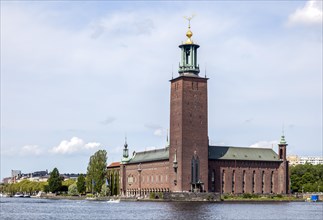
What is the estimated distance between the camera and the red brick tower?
9419 centimetres

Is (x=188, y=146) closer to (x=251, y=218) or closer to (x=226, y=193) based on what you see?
(x=226, y=193)

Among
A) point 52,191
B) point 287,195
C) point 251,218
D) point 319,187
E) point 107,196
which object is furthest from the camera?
point 52,191

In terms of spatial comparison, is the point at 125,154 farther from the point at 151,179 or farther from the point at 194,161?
the point at 194,161

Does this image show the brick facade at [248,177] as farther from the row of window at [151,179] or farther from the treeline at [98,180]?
the treeline at [98,180]

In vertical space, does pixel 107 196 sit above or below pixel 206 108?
below

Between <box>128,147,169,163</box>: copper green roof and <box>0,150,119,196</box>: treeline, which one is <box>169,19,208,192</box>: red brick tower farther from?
<box>0,150,119,196</box>: treeline

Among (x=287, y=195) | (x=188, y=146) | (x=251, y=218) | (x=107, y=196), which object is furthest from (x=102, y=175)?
(x=251, y=218)

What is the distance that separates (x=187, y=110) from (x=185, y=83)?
3610 millimetres

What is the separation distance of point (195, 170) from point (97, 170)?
68.5 feet

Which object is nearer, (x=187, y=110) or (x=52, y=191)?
(x=187, y=110)

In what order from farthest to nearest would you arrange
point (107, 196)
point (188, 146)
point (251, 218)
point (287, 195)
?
point (107, 196)
point (287, 195)
point (188, 146)
point (251, 218)

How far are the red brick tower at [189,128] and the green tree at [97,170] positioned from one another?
17250 mm

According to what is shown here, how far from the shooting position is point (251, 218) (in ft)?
168

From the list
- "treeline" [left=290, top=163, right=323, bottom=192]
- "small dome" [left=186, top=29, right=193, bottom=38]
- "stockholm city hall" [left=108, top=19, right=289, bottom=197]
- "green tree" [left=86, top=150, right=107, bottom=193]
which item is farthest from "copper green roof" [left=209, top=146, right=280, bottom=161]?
"green tree" [left=86, top=150, right=107, bottom=193]
